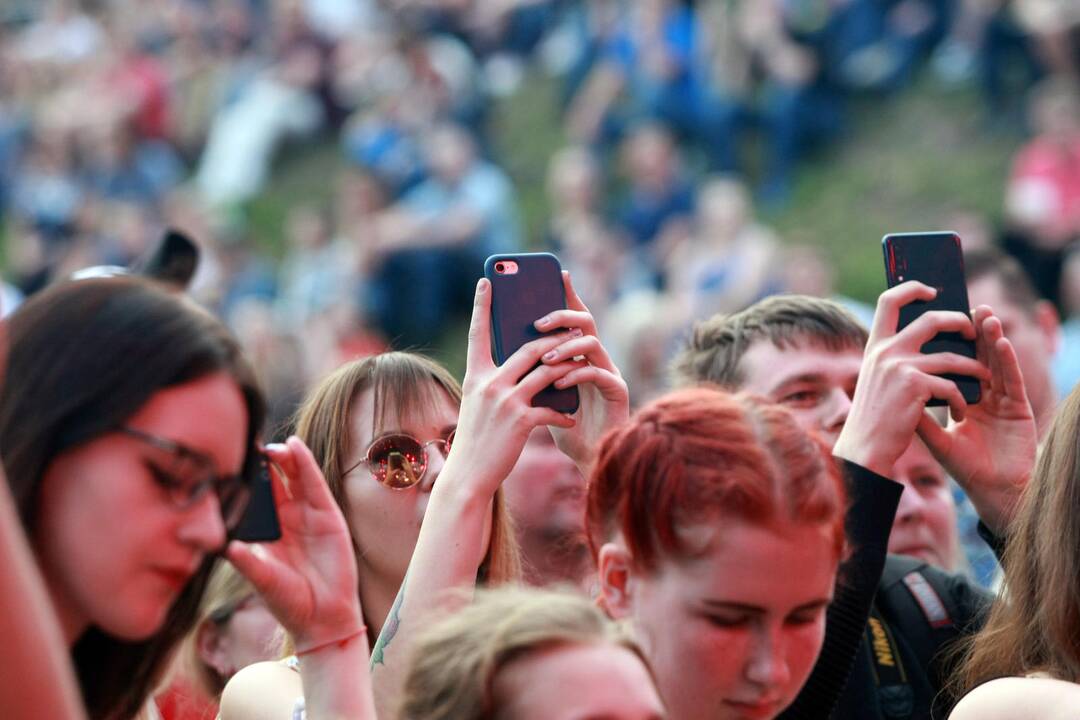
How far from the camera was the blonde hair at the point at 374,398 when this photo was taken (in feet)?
9.52

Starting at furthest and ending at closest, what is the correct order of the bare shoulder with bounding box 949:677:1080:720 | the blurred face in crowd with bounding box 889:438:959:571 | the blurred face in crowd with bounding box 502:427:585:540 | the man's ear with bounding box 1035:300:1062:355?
1. the man's ear with bounding box 1035:300:1062:355
2. the blurred face in crowd with bounding box 889:438:959:571
3. the blurred face in crowd with bounding box 502:427:585:540
4. the bare shoulder with bounding box 949:677:1080:720

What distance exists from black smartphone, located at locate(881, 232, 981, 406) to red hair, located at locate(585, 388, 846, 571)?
2.08 feet

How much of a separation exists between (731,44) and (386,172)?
3.05m

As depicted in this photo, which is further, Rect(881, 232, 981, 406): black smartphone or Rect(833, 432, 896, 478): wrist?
Rect(881, 232, 981, 406): black smartphone

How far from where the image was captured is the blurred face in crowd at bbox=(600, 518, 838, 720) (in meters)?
2.06

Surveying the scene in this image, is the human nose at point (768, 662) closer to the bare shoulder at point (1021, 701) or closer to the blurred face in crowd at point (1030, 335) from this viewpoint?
the bare shoulder at point (1021, 701)

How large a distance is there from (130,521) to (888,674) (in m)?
1.63

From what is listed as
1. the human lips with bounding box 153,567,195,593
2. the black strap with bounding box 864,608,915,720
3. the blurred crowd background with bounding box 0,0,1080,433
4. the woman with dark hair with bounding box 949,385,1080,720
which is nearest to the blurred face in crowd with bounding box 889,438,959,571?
the black strap with bounding box 864,608,915,720

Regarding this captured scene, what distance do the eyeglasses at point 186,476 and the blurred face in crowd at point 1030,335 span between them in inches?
109

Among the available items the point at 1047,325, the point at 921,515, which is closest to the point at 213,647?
the point at 921,515

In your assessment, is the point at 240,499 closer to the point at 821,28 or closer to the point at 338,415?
the point at 338,415

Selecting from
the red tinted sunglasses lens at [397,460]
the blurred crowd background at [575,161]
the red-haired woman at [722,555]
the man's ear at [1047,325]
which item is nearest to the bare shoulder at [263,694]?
the red tinted sunglasses lens at [397,460]

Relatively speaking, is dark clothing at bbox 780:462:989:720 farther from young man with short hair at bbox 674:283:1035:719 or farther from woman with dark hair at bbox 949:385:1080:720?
woman with dark hair at bbox 949:385:1080:720

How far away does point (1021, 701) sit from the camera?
7.54 ft
